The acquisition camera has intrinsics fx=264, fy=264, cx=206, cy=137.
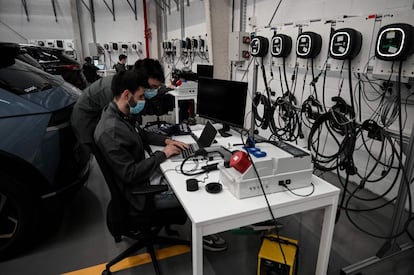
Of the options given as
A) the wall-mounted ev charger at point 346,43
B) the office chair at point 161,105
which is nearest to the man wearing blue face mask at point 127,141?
the wall-mounted ev charger at point 346,43

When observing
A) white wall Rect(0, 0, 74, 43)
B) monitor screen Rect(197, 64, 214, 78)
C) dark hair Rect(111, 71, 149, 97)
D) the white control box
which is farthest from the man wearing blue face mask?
white wall Rect(0, 0, 74, 43)

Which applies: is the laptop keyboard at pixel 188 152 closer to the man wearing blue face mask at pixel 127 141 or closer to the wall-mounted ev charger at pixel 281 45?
the man wearing blue face mask at pixel 127 141

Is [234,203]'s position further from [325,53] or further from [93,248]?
[325,53]

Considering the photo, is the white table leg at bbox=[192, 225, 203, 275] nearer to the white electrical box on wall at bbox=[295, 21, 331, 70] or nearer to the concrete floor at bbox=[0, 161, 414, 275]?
the concrete floor at bbox=[0, 161, 414, 275]

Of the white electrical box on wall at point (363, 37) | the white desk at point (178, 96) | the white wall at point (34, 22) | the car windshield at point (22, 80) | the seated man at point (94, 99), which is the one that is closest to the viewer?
the car windshield at point (22, 80)

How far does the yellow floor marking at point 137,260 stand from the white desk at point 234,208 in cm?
71

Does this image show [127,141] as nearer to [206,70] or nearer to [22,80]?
[22,80]

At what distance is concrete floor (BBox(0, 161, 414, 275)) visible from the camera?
1.73 m

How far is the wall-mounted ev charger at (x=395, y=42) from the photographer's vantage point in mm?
1590

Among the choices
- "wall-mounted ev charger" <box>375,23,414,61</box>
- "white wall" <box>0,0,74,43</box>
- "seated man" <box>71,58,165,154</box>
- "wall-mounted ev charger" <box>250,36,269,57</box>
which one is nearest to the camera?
"wall-mounted ev charger" <box>375,23,414,61</box>

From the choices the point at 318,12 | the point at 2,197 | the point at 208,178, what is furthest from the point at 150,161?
the point at 318,12

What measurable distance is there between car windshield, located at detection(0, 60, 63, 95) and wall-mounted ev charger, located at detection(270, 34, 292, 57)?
204 centimetres

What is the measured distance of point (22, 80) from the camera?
70.8 inches

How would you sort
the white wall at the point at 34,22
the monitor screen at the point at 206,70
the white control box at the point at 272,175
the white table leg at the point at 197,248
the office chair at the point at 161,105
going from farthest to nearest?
the white wall at the point at 34,22 → the monitor screen at the point at 206,70 → the office chair at the point at 161,105 → the white control box at the point at 272,175 → the white table leg at the point at 197,248
